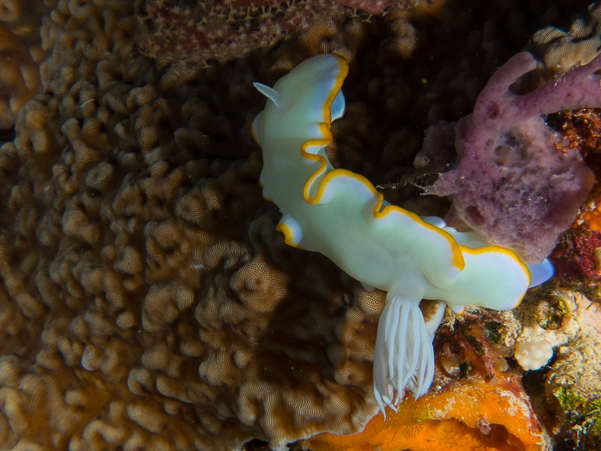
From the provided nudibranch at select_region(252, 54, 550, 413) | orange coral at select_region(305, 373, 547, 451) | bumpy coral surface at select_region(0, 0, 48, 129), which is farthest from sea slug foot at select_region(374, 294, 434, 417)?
bumpy coral surface at select_region(0, 0, 48, 129)

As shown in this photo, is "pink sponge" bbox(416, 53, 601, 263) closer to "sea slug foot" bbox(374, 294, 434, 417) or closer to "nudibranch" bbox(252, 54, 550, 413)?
"nudibranch" bbox(252, 54, 550, 413)

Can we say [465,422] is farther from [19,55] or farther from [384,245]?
[19,55]

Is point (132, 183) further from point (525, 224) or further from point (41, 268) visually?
point (525, 224)

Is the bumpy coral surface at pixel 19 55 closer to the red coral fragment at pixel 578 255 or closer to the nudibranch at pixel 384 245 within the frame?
the nudibranch at pixel 384 245

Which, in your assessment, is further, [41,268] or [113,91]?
[41,268]

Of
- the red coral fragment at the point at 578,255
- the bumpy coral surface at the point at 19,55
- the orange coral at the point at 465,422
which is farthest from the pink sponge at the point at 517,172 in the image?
the bumpy coral surface at the point at 19,55

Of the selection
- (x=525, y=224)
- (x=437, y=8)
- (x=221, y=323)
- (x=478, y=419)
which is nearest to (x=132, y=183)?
(x=221, y=323)
